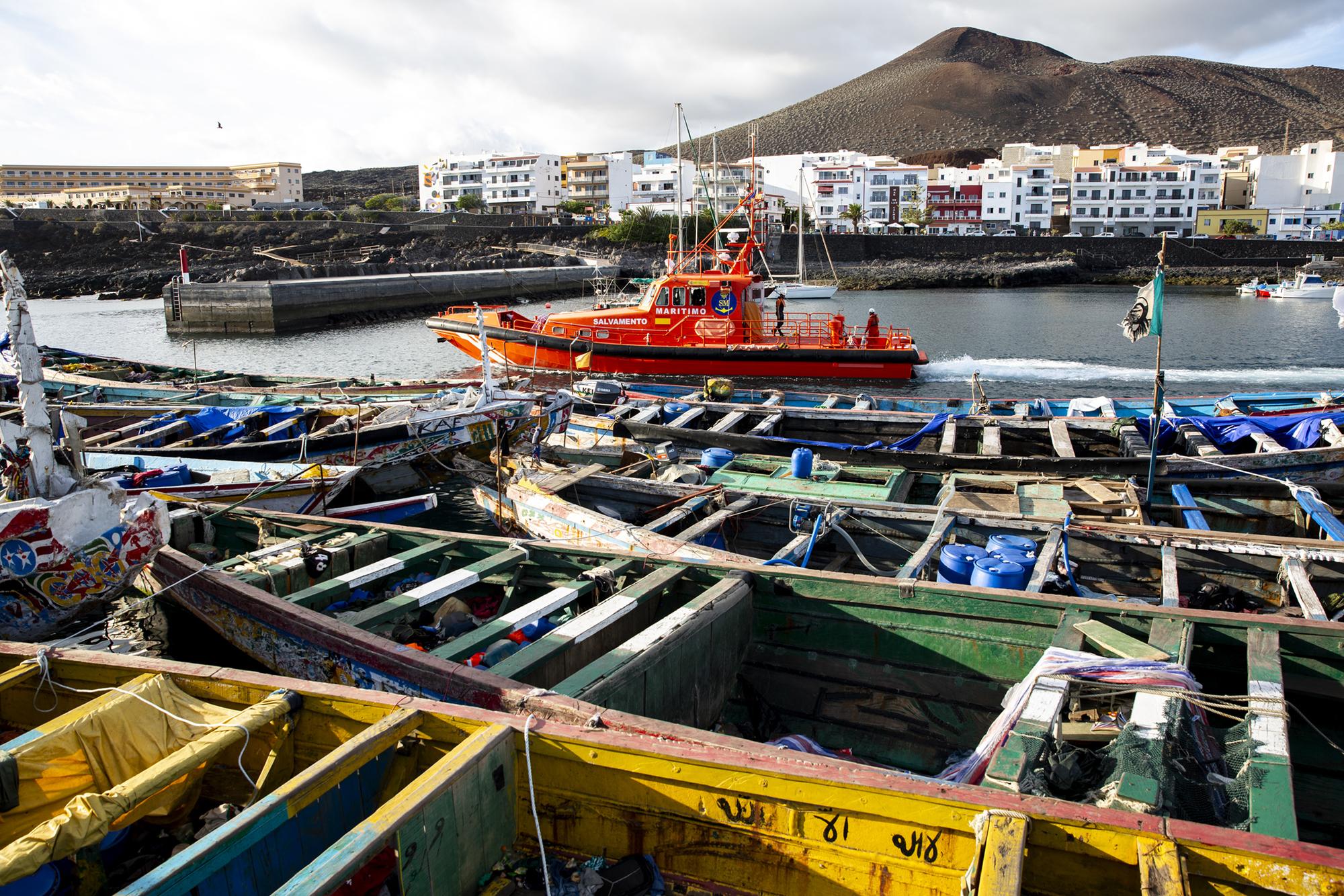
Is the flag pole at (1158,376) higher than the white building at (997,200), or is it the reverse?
the white building at (997,200)

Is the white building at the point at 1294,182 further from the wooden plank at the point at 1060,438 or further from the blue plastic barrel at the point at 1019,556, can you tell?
the blue plastic barrel at the point at 1019,556

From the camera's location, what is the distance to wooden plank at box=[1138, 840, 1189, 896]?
2.75m

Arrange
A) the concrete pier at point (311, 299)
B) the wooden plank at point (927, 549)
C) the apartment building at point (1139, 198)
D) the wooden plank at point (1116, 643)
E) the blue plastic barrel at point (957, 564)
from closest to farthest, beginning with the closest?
the wooden plank at point (1116, 643), the wooden plank at point (927, 549), the blue plastic barrel at point (957, 564), the concrete pier at point (311, 299), the apartment building at point (1139, 198)

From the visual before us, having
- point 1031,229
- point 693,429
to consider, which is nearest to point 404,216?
point 1031,229

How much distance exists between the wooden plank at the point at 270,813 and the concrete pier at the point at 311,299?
1388 inches

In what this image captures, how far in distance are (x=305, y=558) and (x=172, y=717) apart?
2.93 metres

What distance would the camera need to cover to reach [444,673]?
14.9ft

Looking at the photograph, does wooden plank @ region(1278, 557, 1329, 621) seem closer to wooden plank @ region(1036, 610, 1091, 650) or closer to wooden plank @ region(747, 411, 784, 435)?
wooden plank @ region(1036, 610, 1091, 650)

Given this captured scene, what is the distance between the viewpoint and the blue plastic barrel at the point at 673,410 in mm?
14031

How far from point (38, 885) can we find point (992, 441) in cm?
1081

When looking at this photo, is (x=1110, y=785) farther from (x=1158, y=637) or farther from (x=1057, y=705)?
(x=1158, y=637)

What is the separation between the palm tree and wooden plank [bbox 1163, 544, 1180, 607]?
300 feet

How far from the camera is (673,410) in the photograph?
47.2 ft

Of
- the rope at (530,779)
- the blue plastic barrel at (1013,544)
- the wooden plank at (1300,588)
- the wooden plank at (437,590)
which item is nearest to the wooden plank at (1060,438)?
the wooden plank at (1300,588)
